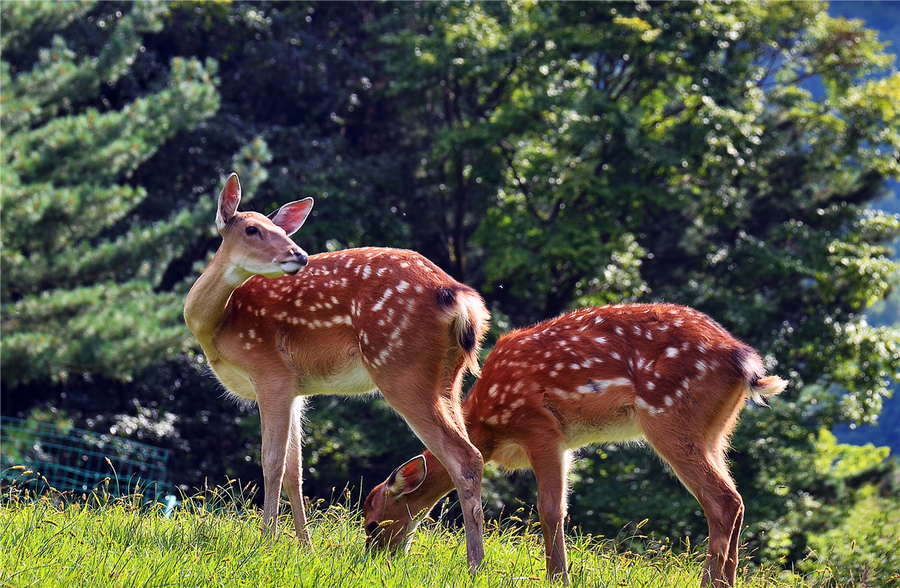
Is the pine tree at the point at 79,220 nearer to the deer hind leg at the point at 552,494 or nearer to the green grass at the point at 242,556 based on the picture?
the green grass at the point at 242,556

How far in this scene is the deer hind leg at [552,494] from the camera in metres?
4.55

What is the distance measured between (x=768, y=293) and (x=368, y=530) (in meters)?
11.0

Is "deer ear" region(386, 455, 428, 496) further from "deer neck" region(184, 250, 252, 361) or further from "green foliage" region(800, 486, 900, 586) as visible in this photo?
"green foliage" region(800, 486, 900, 586)

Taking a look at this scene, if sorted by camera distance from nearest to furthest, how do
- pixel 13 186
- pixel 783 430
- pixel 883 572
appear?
pixel 883 572, pixel 13 186, pixel 783 430

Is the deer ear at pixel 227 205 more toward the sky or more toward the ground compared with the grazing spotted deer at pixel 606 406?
more toward the sky

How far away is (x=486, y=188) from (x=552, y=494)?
10.3 metres

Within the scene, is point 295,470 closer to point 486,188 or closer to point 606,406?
point 606,406

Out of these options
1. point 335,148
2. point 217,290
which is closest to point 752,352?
point 217,290

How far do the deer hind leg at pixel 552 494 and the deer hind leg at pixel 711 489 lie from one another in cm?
51

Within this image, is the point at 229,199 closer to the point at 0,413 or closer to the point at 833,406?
the point at 0,413

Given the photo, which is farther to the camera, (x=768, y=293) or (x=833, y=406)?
(x=768, y=293)

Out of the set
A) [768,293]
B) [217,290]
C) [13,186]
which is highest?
[217,290]

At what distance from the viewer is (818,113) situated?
608 inches

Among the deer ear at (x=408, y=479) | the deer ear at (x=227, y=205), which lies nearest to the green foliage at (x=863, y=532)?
the deer ear at (x=408, y=479)
